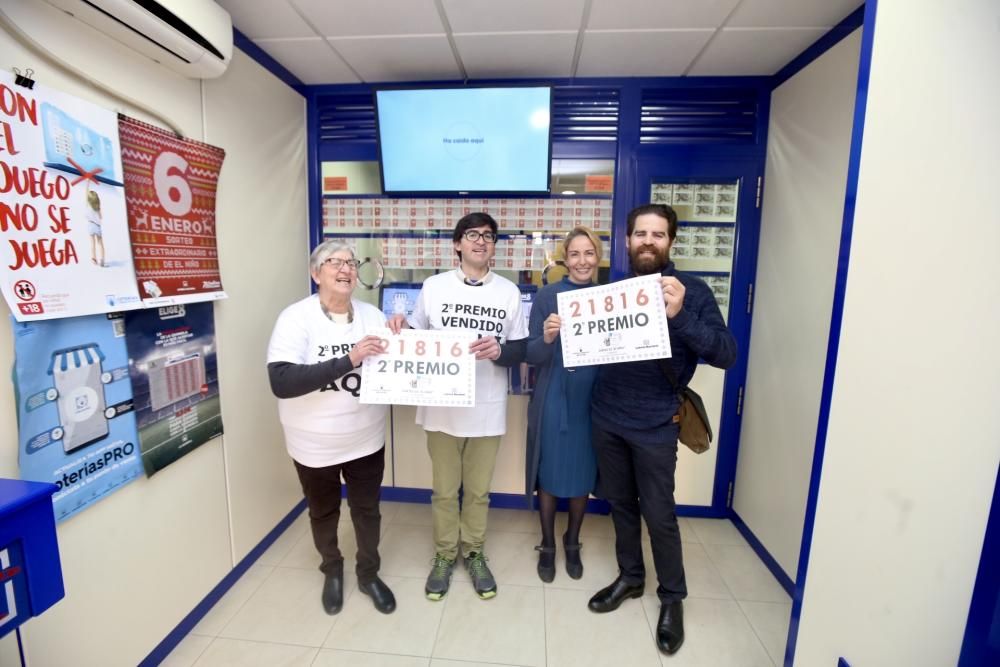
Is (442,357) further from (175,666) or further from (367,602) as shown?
(175,666)

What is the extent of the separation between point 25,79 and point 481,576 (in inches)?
97.9

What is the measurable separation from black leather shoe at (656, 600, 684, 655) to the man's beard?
1463mm

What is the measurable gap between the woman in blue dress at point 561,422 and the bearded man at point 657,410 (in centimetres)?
17

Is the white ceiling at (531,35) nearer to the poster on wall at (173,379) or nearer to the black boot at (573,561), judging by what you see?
the poster on wall at (173,379)

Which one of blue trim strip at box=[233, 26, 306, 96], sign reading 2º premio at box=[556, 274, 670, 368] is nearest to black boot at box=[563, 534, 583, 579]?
sign reading 2º premio at box=[556, 274, 670, 368]

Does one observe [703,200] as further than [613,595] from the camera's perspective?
Yes

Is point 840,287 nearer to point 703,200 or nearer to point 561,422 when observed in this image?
point 561,422

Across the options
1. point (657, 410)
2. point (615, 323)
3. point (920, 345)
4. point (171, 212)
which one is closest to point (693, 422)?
point (657, 410)

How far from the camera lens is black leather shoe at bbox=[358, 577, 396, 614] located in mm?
2027

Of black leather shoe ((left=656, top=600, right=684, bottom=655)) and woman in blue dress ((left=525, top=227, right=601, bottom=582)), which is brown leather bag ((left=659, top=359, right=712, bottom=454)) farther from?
black leather shoe ((left=656, top=600, right=684, bottom=655))

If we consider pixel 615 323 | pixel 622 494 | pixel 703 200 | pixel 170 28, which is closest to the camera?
pixel 170 28

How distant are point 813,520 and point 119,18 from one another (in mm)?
2745

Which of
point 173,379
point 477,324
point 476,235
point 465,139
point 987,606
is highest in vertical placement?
point 465,139

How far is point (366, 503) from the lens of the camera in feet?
6.64
